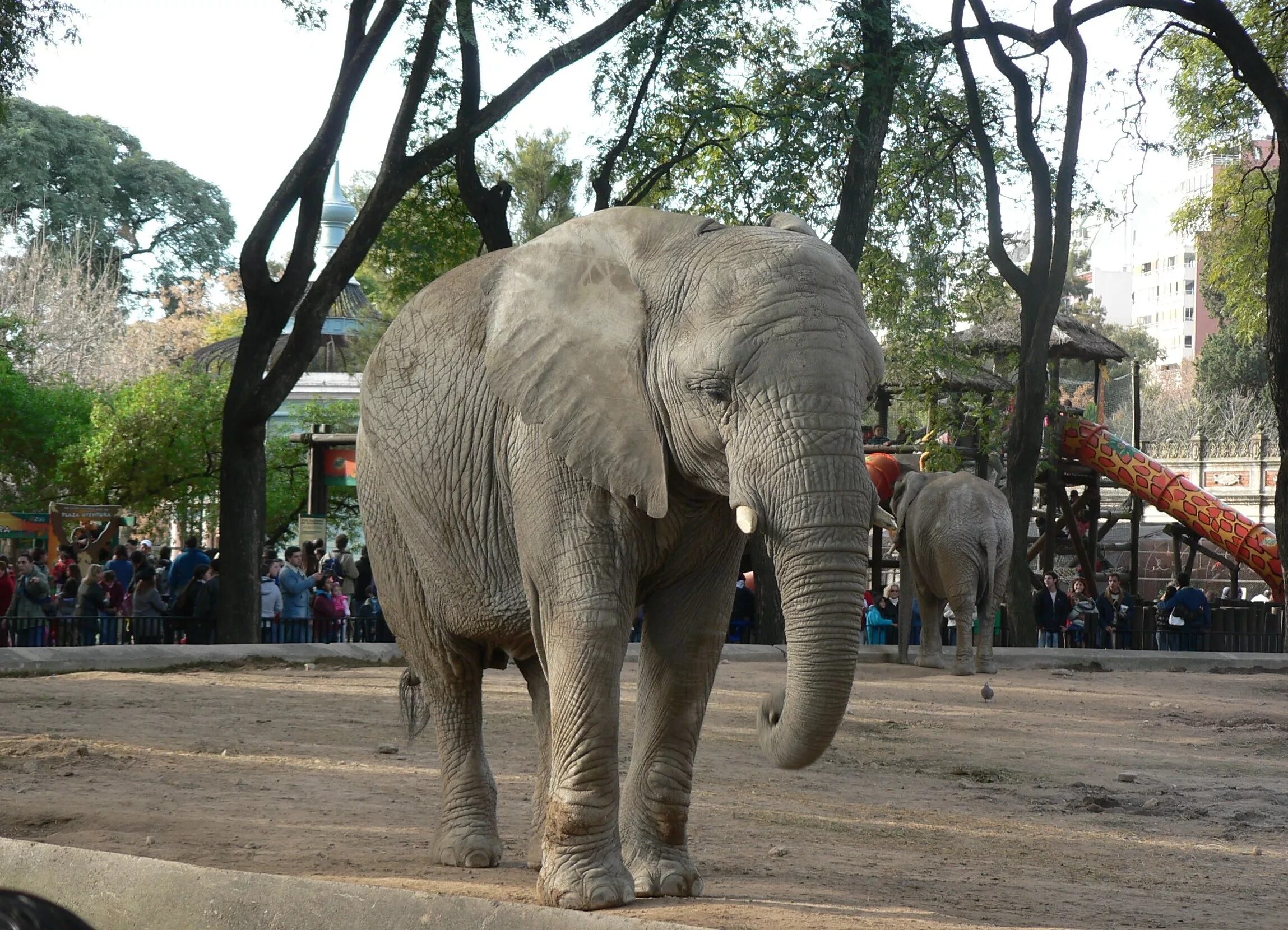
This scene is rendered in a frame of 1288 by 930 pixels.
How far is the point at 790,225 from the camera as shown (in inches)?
219

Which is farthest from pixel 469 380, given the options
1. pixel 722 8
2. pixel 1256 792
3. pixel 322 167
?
pixel 722 8

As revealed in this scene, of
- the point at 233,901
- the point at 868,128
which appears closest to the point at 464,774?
the point at 233,901

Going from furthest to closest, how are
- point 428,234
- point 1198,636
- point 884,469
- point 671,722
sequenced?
point 884,469, point 1198,636, point 428,234, point 671,722

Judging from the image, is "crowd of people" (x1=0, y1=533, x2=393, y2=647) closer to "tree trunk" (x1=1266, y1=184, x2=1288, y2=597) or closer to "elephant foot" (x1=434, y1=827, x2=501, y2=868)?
"elephant foot" (x1=434, y1=827, x2=501, y2=868)

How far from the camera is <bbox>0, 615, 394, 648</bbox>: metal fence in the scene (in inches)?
633

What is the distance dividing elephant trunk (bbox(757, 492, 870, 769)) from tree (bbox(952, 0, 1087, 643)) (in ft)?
55.0

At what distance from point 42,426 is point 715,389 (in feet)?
101

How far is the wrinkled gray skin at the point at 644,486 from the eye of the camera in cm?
485

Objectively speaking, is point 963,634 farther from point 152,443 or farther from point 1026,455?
point 152,443

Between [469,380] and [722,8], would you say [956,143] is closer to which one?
[722,8]

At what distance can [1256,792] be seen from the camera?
9570 mm

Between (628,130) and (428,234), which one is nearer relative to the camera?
(628,130)

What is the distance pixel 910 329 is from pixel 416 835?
1758 centimetres

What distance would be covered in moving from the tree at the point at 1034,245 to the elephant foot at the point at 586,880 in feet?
54.2
